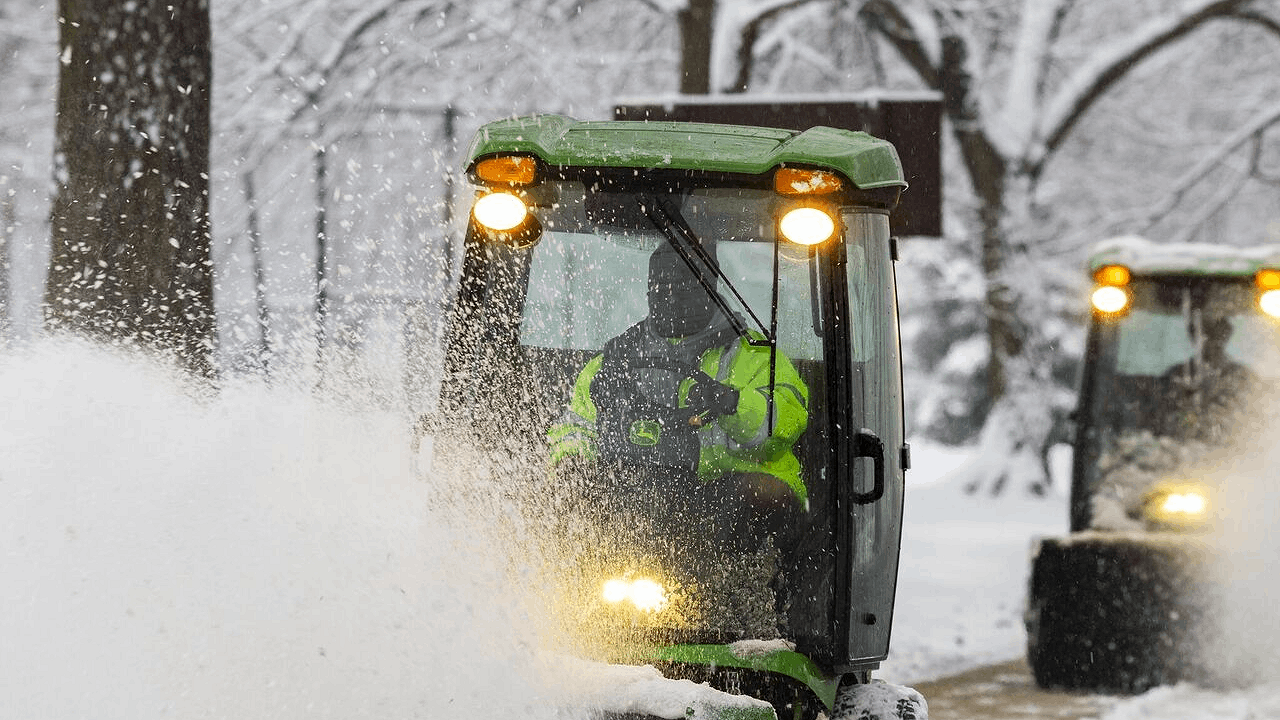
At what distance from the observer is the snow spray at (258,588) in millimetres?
4332

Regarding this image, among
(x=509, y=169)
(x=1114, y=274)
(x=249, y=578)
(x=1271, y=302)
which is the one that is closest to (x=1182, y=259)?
(x=1114, y=274)

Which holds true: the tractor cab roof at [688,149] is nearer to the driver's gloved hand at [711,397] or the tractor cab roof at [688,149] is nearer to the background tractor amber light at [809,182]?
the background tractor amber light at [809,182]

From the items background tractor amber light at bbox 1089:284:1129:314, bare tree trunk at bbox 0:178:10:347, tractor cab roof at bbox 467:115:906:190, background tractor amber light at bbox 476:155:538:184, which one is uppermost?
bare tree trunk at bbox 0:178:10:347

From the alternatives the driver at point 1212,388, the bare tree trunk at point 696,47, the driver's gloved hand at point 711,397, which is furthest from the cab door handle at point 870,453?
the bare tree trunk at point 696,47

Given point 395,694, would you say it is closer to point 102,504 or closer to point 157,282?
point 102,504

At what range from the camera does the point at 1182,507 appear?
8242 millimetres

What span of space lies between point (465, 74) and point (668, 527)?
1240 centimetres

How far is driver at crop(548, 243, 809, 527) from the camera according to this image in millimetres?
4605

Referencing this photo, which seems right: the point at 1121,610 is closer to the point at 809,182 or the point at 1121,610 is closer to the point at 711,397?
the point at 711,397

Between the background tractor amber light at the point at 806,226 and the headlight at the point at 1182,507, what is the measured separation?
444 cm

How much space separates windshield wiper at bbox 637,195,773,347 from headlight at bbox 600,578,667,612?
703 mm

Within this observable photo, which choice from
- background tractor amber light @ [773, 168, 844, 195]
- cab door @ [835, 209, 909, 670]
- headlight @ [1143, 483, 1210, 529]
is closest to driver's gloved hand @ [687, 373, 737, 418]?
cab door @ [835, 209, 909, 670]

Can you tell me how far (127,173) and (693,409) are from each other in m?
3.66

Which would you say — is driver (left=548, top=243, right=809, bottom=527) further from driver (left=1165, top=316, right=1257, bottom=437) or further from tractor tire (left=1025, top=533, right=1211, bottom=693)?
driver (left=1165, top=316, right=1257, bottom=437)
